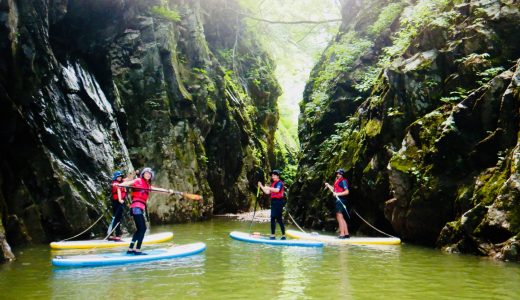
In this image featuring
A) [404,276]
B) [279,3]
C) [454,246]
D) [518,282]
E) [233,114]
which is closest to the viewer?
[518,282]

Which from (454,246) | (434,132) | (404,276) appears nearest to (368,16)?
(434,132)

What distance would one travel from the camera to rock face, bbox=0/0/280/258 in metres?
12.5

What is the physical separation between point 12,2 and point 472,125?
11.2m

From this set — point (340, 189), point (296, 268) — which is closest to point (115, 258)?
point (296, 268)

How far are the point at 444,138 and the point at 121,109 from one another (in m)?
12.4

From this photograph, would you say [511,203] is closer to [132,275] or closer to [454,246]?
[454,246]

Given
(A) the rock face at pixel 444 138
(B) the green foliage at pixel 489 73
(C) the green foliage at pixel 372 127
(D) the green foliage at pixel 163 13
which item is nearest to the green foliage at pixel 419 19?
(A) the rock face at pixel 444 138

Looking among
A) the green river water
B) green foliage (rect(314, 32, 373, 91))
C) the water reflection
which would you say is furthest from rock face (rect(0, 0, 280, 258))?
the water reflection

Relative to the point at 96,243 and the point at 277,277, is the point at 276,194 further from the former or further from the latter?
the point at 277,277

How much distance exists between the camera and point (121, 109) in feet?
62.3

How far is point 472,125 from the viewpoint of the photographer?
1147cm

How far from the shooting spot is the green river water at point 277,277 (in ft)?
21.3

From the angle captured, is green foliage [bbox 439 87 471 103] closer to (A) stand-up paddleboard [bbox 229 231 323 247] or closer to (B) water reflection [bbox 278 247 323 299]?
(A) stand-up paddleboard [bbox 229 231 323 247]

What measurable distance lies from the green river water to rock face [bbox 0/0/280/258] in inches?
108
